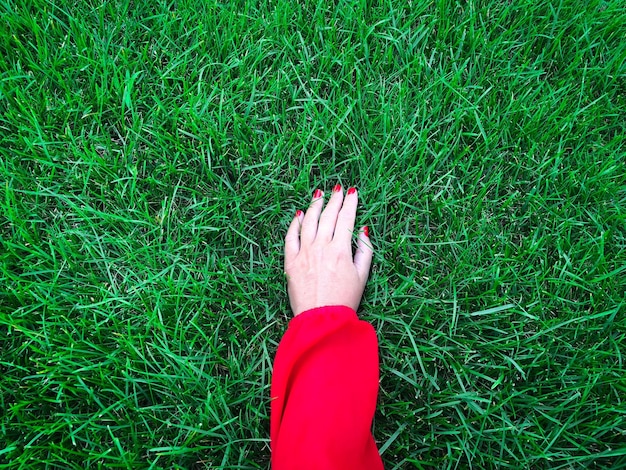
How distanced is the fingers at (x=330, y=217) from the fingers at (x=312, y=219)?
19mm

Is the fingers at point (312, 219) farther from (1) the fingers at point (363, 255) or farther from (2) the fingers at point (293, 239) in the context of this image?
(1) the fingers at point (363, 255)

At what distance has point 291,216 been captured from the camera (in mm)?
1672

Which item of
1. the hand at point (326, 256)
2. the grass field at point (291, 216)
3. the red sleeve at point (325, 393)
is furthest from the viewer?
the hand at point (326, 256)

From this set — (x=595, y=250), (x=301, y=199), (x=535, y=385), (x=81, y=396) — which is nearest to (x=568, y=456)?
(x=535, y=385)

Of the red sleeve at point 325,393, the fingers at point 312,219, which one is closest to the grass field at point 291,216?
the fingers at point 312,219

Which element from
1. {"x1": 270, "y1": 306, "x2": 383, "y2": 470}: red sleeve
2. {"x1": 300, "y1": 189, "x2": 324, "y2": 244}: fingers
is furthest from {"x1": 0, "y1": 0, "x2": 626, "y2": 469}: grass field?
{"x1": 270, "y1": 306, "x2": 383, "y2": 470}: red sleeve

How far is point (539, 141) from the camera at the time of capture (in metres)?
1.69

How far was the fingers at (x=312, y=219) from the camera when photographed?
1.61 m

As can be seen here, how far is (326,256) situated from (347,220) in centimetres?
16

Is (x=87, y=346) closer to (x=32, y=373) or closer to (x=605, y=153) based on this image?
(x=32, y=373)

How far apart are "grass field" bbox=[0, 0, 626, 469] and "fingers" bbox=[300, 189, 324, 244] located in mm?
41

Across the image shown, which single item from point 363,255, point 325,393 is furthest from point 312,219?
point 325,393

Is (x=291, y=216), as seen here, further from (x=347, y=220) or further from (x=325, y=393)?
(x=325, y=393)

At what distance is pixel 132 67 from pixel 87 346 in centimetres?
106
